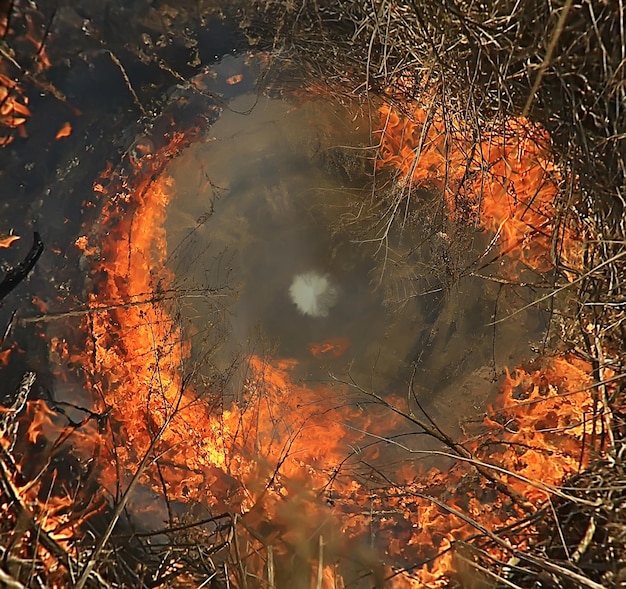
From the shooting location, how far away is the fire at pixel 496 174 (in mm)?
2451

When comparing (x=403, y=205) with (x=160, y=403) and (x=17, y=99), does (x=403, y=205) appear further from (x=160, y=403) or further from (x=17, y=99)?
(x=17, y=99)

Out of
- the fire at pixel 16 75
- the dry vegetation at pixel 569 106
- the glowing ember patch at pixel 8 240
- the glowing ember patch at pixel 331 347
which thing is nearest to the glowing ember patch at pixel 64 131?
the fire at pixel 16 75

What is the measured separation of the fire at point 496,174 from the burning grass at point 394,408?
0.04ft

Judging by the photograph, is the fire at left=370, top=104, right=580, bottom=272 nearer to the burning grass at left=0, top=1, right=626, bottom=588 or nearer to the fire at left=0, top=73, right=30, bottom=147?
the burning grass at left=0, top=1, right=626, bottom=588

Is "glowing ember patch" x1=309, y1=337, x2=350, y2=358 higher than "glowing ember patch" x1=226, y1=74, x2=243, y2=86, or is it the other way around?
"glowing ember patch" x1=226, y1=74, x2=243, y2=86

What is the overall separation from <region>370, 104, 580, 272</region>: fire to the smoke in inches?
37.2

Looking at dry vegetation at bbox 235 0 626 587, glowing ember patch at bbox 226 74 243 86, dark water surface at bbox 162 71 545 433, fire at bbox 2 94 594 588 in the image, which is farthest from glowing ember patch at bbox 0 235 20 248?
dry vegetation at bbox 235 0 626 587

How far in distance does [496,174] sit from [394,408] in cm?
123

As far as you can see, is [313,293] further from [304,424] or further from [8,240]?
[8,240]

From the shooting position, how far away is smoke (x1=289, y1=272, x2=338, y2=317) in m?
3.73

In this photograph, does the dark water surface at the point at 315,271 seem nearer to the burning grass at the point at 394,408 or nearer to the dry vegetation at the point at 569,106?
the burning grass at the point at 394,408

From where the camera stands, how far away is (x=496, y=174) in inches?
106

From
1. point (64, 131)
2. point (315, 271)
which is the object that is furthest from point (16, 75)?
point (315, 271)

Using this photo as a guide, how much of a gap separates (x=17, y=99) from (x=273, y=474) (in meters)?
2.19
